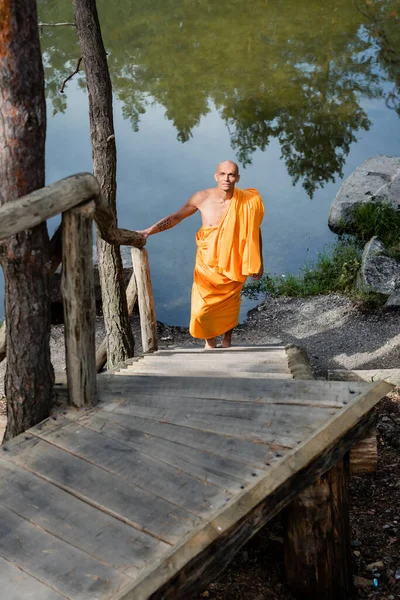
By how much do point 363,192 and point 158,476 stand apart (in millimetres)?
8325

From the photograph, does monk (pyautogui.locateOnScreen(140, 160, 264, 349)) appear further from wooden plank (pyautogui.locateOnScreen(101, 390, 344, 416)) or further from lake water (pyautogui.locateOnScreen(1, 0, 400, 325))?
lake water (pyautogui.locateOnScreen(1, 0, 400, 325))

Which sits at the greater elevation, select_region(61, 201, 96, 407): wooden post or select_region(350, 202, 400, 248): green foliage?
select_region(350, 202, 400, 248): green foliage

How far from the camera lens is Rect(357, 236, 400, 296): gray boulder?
26.4 ft

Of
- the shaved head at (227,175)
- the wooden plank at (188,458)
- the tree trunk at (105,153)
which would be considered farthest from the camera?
the shaved head at (227,175)

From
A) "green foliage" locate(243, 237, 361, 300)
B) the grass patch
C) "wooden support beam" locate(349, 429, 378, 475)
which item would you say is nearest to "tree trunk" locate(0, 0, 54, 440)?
"wooden support beam" locate(349, 429, 378, 475)

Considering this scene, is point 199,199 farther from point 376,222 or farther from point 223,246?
point 376,222

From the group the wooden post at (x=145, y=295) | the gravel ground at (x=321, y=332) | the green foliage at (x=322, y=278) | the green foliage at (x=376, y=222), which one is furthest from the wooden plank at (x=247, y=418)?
the green foliage at (x=376, y=222)

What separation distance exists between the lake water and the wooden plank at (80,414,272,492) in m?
6.28

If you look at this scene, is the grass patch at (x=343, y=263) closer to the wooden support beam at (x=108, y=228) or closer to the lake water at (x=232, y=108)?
the lake water at (x=232, y=108)

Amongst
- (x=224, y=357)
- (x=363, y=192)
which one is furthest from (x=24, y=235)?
(x=363, y=192)

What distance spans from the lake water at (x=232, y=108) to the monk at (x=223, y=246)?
2983 mm

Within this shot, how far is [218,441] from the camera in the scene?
3.07m

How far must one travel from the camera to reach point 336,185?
12297 mm

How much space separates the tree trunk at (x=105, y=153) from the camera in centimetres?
576
